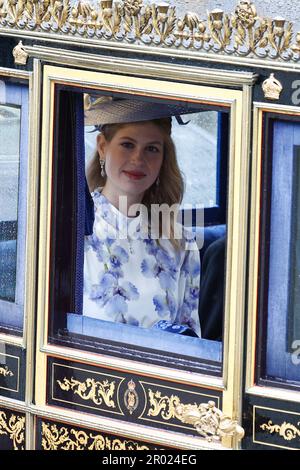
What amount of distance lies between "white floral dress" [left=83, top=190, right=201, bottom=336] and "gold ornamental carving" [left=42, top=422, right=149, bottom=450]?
482 millimetres

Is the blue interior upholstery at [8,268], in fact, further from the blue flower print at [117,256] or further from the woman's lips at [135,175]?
the woman's lips at [135,175]

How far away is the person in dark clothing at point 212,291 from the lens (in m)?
6.77

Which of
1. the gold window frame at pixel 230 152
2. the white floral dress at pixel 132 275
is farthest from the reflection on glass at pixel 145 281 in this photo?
the gold window frame at pixel 230 152

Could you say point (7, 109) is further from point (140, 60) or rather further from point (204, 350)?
point (204, 350)

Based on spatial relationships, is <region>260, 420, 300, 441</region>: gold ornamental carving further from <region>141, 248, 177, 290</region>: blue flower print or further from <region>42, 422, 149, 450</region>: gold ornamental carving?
<region>141, 248, 177, 290</region>: blue flower print

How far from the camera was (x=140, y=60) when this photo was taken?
6.73 metres

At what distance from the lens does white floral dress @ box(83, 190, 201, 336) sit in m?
6.99

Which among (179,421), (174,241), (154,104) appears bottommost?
(179,421)

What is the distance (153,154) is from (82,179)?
1.12 ft

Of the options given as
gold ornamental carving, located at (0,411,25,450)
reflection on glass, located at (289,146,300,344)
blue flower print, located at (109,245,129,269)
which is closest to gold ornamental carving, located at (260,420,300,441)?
reflection on glass, located at (289,146,300,344)

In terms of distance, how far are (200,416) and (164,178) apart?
95 centimetres

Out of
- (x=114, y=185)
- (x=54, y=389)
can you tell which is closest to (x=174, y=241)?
(x=114, y=185)

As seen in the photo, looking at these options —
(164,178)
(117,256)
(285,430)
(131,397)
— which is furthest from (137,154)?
(285,430)

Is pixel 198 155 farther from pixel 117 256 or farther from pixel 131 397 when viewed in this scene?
pixel 131 397
